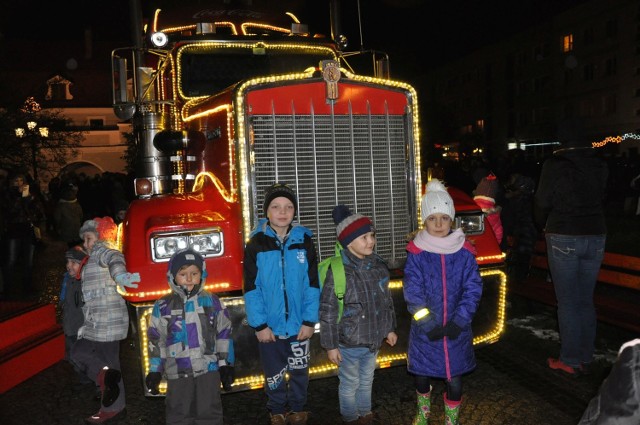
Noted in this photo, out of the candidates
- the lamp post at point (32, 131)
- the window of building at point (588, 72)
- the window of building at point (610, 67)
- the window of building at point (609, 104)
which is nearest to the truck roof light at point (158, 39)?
the lamp post at point (32, 131)

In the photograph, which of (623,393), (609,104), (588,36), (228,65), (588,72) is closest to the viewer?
(623,393)

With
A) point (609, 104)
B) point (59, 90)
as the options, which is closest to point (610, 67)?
point (609, 104)

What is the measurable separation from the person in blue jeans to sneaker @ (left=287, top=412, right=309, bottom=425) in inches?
95.2

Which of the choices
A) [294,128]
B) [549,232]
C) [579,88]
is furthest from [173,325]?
[579,88]

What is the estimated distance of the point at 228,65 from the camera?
628cm

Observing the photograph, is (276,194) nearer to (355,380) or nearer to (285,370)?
(285,370)

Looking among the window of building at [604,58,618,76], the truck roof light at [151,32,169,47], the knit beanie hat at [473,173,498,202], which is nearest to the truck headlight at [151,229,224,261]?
the truck roof light at [151,32,169,47]

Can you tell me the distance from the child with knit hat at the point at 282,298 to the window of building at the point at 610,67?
41.2 meters

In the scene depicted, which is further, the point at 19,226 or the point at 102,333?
the point at 19,226

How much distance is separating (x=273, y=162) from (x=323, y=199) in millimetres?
527

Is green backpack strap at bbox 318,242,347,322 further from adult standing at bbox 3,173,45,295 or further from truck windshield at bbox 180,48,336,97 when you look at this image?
adult standing at bbox 3,173,45,295

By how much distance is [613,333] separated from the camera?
20.1 feet

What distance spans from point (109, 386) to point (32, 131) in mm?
22003

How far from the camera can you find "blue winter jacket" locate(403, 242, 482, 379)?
3.83m
